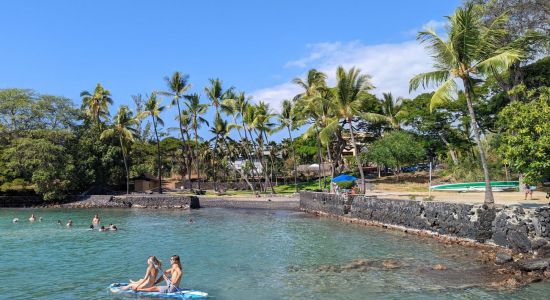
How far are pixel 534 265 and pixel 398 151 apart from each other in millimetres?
34221

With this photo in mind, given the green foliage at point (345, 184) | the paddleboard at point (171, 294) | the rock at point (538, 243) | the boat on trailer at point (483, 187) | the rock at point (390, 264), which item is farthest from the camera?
the green foliage at point (345, 184)

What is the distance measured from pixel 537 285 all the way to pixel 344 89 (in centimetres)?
2325

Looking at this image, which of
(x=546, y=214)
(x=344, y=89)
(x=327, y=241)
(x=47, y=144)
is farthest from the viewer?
(x=47, y=144)

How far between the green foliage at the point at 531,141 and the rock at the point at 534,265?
3480mm

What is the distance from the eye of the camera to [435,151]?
54.1 metres

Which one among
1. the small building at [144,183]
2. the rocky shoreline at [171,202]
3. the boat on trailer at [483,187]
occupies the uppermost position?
the small building at [144,183]

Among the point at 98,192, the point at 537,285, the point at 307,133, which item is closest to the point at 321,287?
the point at 537,285

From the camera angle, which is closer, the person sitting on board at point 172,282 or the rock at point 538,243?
the person sitting on board at point 172,282

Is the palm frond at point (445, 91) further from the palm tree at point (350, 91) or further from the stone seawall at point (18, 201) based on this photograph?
the stone seawall at point (18, 201)

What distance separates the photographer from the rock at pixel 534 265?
14.9 metres

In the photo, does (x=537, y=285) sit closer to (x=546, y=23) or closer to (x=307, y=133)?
(x=546, y=23)

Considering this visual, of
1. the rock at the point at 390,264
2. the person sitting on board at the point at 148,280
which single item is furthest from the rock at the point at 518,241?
the person sitting on board at the point at 148,280

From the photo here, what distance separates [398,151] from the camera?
48.7 metres

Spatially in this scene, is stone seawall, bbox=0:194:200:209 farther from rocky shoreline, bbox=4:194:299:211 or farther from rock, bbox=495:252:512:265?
rock, bbox=495:252:512:265
